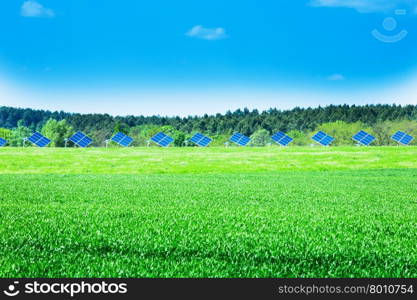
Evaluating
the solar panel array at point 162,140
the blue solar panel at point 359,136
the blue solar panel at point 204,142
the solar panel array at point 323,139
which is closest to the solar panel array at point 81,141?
the solar panel array at point 162,140

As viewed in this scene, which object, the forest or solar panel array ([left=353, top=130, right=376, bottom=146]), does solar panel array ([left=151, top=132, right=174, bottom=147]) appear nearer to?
the forest

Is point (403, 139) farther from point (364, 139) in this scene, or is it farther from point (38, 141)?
point (38, 141)

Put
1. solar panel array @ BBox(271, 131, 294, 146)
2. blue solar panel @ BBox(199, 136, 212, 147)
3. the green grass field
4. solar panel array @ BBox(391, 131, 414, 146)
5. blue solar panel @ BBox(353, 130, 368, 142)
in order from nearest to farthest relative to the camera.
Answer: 1. the green grass field
2. blue solar panel @ BBox(353, 130, 368, 142)
3. solar panel array @ BBox(391, 131, 414, 146)
4. blue solar panel @ BBox(199, 136, 212, 147)
5. solar panel array @ BBox(271, 131, 294, 146)

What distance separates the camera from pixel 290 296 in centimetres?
496

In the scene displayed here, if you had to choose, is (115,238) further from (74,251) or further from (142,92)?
(142,92)

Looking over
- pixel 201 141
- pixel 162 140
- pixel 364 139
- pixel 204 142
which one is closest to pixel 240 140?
pixel 204 142

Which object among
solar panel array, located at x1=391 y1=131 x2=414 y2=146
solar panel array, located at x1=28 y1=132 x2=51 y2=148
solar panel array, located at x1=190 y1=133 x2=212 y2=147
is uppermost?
solar panel array, located at x1=391 y1=131 x2=414 y2=146

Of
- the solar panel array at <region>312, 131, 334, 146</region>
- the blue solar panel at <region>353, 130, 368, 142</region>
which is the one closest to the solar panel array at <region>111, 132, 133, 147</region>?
the solar panel array at <region>312, 131, 334, 146</region>

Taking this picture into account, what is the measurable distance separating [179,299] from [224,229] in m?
4.97

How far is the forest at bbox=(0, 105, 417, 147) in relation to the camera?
10838 centimetres

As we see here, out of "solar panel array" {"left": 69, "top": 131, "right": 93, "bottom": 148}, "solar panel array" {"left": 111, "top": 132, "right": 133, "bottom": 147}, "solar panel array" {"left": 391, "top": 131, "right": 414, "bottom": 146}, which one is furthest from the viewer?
"solar panel array" {"left": 391, "top": 131, "right": 414, "bottom": 146}

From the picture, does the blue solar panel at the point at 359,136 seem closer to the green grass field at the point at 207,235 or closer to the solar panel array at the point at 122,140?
the solar panel array at the point at 122,140

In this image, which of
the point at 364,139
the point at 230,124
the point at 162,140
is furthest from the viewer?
the point at 230,124

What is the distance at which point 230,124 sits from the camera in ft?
443
